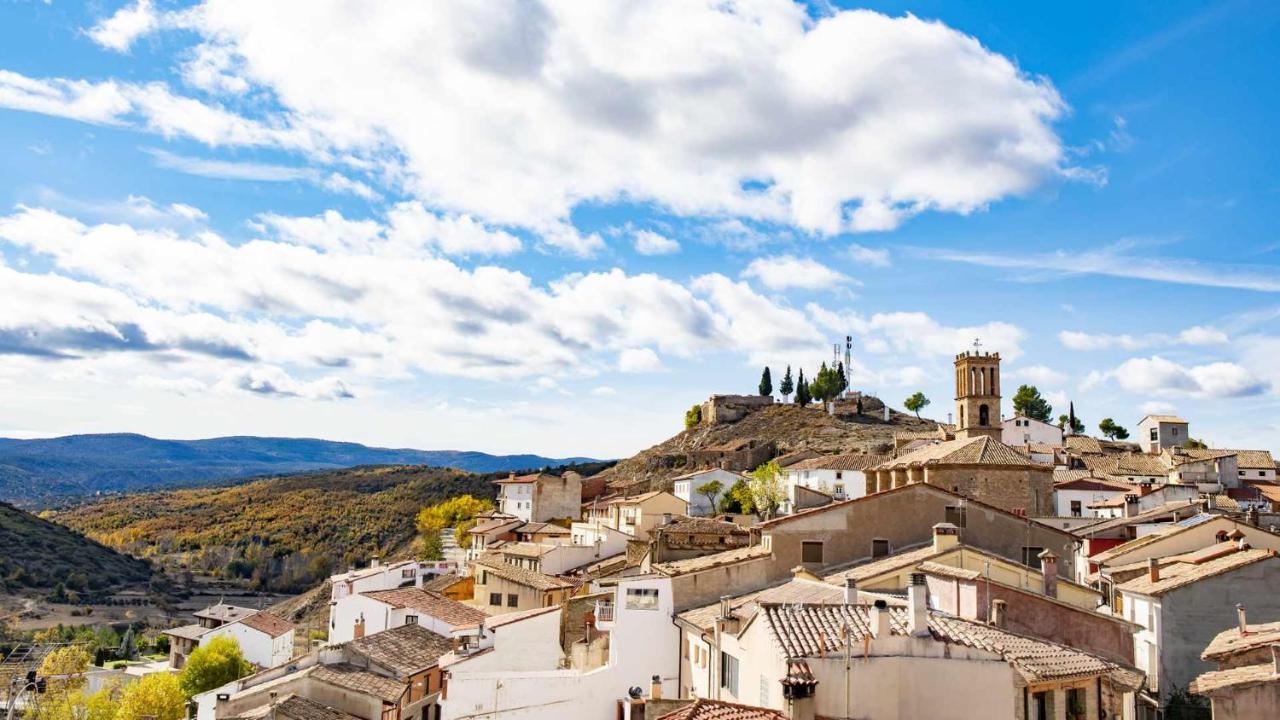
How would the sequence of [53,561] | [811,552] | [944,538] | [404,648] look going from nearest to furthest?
[944,538], [811,552], [404,648], [53,561]

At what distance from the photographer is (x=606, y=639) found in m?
27.9

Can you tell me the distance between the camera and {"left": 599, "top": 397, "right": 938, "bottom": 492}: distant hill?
116m

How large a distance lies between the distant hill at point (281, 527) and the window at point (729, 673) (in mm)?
84923

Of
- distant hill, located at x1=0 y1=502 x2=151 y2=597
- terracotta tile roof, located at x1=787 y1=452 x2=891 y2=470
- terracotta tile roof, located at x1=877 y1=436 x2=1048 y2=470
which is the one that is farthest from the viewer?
distant hill, located at x1=0 y1=502 x2=151 y2=597

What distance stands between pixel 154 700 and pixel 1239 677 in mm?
41967

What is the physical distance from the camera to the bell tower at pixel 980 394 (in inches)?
2864

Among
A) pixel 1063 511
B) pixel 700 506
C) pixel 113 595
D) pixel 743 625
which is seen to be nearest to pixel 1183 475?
pixel 1063 511

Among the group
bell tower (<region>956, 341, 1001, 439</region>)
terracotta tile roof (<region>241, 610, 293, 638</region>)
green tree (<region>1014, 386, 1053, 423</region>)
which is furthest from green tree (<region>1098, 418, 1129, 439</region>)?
terracotta tile roof (<region>241, 610, 293, 638</region>)

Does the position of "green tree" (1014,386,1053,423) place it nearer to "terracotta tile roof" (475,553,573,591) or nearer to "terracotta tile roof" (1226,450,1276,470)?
"terracotta tile roof" (1226,450,1276,470)

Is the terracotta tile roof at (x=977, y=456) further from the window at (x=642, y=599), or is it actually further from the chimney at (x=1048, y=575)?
the window at (x=642, y=599)

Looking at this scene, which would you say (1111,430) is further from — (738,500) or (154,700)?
(154,700)

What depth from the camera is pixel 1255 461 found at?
82.9m

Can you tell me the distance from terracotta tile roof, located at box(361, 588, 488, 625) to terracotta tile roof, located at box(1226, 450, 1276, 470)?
70092 millimetres

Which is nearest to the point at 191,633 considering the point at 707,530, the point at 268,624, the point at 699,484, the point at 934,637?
the point at 268,624
